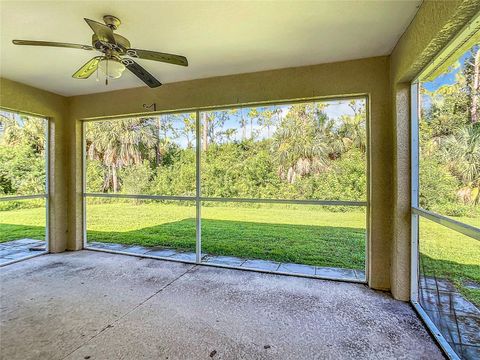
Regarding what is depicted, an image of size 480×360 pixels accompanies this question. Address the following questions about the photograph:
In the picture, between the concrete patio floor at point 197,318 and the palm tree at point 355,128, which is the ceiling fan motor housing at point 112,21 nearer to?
the concrete patio floor at point 197,318

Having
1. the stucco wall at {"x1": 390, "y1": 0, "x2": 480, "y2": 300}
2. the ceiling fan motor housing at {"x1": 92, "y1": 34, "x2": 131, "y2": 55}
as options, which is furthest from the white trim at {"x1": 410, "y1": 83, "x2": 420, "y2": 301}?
the ceiling fan motor housing at {"x1": 92, "y1": 34, "x2": 131, "y2": 55}

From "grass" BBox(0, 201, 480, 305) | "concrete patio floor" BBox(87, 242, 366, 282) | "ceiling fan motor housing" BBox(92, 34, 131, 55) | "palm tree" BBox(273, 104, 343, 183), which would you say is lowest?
"concrete patio floor" BBox(87, 242, 366, 282)

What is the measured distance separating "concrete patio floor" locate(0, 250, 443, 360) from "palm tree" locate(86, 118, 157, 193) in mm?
1801

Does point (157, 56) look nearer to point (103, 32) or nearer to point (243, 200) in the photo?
point (103, 32)

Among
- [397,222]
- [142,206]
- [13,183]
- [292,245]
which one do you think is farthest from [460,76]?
[13,183]

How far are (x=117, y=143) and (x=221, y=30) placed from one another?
9.88 feet

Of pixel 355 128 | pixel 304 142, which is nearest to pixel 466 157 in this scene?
pixel 355 128

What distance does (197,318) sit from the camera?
2393 millimetres

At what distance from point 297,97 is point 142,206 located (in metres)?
3.05

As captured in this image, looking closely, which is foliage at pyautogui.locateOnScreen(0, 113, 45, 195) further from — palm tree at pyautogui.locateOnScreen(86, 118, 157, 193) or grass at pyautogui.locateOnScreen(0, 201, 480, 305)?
palm tree at pyautogui.locateOnScreen(86, 118, 157, 193)

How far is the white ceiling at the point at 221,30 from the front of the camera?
81.0 inches

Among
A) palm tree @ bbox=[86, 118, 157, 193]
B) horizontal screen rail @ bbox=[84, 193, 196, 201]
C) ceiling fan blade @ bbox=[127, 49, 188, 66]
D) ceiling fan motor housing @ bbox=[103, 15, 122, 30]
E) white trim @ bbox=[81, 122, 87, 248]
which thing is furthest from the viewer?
white trim @ bbox=[81, 122, 87, 248]

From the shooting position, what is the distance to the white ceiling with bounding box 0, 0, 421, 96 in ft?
6.75

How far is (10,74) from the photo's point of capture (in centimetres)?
349
